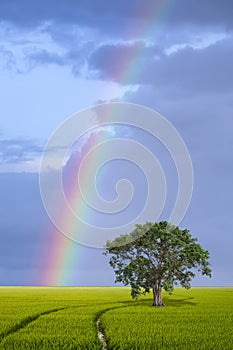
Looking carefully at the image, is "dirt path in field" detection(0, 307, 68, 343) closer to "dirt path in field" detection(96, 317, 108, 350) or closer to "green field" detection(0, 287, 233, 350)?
"green field" detection(0, 287, 233, 350)

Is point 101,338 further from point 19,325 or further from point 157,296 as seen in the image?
point 157,296

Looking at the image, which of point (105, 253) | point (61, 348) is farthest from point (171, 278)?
point (61, 348)

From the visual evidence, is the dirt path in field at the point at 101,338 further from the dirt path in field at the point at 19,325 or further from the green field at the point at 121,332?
the dirt path in field at the point at 19,325

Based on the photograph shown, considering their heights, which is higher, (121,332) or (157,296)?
(157,296)

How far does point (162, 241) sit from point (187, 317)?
12.8 m

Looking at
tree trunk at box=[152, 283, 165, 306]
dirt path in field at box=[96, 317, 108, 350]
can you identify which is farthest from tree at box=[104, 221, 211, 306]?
dirt path in field at box=[96, 317, 108, 350]

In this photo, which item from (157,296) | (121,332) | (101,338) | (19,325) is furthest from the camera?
(157,296)

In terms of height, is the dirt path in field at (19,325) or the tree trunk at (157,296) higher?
the tree trunk at (157,296)

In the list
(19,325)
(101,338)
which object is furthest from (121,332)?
(19,325)

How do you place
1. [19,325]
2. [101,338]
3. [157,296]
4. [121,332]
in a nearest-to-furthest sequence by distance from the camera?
[101,338] < [121,332] < [19,325] < [157,296]

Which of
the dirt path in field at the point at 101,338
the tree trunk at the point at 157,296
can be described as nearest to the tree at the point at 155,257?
the tree trunk at the point at 157,296

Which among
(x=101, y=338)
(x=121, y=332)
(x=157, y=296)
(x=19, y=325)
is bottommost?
(x=101, y=338)

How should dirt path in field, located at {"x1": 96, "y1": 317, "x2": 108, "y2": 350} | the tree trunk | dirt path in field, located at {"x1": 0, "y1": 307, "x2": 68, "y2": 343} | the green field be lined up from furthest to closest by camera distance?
the tree trunk, dirt path in field, located at {"x1": 0, "y1": 307, "x2": 68, "y2": 343}, dirt path in field, located at {"x1": 96, "y1": 317, "x2": 108, "y2": 350}, the green field

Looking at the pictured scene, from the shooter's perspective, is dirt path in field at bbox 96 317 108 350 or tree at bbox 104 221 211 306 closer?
dirt path in field at bbox 96 317 108 350
